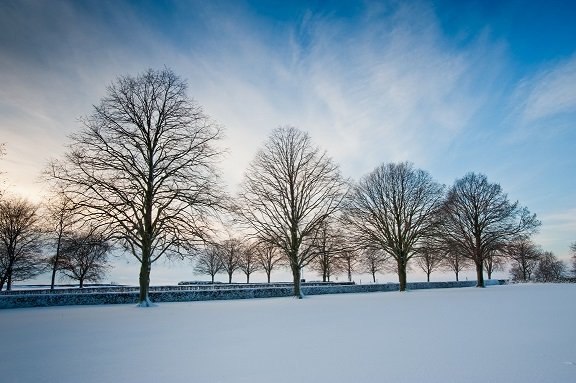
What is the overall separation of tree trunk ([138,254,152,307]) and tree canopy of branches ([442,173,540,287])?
1197 inches

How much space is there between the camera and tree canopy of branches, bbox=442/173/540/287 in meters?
38.2

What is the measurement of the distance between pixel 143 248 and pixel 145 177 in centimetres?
444

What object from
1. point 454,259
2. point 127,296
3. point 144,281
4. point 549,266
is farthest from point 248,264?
point 549,266

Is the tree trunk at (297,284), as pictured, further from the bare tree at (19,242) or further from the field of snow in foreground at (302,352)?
the bare tree at (19,242)

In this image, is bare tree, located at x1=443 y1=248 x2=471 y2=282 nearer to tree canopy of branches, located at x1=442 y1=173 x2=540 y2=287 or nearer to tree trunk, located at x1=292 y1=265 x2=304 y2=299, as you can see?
tree canopy of branches, located at x1=442 y1=173 x2=540 y2=287

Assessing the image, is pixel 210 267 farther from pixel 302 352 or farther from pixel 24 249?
pixel 302 352

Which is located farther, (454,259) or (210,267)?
(210,267)

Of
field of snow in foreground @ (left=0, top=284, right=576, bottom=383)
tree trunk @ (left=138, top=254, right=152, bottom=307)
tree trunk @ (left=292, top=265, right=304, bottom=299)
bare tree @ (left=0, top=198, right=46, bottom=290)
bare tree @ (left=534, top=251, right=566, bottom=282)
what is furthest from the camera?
bare tree @ (left=534, top=251, right=566, bottom=282)

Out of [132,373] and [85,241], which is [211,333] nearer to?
[132,373]

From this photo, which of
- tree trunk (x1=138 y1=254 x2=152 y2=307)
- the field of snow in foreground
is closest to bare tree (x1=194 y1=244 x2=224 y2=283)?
tree trunk (x1=138 y1=254 x2=152 y2=307)

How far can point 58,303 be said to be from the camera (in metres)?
20.1

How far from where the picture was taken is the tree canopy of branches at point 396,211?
115 feet

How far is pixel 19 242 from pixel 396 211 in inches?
1629

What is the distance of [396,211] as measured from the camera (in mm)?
36531
